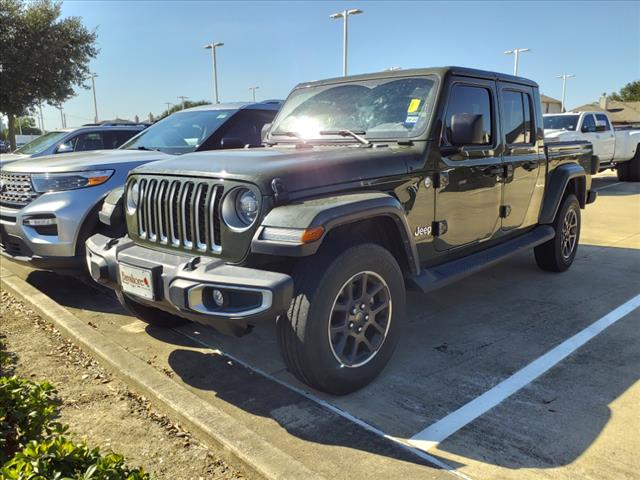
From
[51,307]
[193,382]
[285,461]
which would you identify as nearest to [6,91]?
[51,307]

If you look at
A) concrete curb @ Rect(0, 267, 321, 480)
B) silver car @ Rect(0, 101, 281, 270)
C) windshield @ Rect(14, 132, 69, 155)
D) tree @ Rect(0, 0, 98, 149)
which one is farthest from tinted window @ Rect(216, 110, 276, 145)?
tree @ Rect(0, 0, 98, 149)

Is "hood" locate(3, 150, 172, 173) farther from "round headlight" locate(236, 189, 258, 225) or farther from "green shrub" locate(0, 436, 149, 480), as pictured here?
"green shrub" locate(0, 436, 149, 480)

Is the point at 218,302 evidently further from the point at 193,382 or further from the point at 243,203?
the point at 193,382

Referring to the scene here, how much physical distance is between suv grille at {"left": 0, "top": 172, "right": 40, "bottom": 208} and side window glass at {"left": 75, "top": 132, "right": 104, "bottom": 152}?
275 cm

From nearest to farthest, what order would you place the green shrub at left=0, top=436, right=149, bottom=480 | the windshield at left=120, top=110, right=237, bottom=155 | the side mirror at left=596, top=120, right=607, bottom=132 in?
the green shrub at left=0, top=436, right=149, bottom=480, the windshield at left=120, top=110, right=237, bottom=155, the side mirror at left=596, top=120, right=607, bottom=132

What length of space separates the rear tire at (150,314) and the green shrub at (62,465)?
193 centimetres

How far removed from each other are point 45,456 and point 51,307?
3049 mm

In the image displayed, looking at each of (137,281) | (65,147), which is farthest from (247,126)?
(137,281)

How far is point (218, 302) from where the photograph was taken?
2.87 m

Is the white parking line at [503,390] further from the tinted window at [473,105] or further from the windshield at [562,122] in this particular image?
the windshield at [562,122]

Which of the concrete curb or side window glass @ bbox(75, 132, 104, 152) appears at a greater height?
side window glass @ bbox(75, 132, 104, 152)

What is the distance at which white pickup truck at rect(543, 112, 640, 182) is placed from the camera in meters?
13.6

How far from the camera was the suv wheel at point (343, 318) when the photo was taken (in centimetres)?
292

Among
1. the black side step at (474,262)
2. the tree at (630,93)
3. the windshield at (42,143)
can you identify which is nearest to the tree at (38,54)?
the windshield at (42,143)
